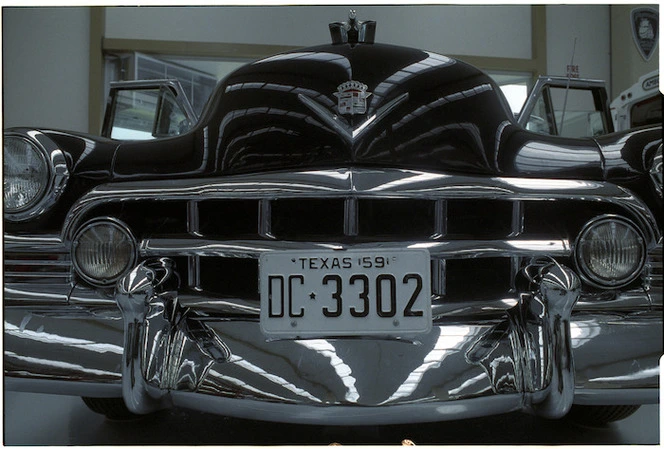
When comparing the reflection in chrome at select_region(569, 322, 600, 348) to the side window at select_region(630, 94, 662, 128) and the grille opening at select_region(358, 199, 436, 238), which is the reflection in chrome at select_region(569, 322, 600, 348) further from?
the side window at select_region(630, 94, 662, 128)

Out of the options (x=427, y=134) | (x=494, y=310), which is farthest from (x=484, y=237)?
(x=427, y=134)

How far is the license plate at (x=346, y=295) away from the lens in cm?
117

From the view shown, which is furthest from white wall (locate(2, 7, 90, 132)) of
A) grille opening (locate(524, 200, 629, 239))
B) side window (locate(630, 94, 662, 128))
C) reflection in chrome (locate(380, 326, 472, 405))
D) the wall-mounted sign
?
side window (locate(630, 94, 662, 128))

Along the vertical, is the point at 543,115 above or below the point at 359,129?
above

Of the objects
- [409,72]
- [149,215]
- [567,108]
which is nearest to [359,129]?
[409,72]

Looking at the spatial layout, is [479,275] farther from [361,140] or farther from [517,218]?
[361,140]

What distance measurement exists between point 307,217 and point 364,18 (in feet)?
2.14

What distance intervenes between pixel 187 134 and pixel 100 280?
1.39 ft

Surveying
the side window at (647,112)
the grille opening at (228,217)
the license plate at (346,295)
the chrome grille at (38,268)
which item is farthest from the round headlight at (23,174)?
the side window at (647,112)

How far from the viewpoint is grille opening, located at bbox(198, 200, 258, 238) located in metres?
1.43

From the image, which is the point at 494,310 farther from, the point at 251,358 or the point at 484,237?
the point at 251,358

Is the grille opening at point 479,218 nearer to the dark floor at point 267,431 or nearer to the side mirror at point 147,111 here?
the dark floor at point 267,431

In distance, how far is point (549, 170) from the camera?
54.3 inches

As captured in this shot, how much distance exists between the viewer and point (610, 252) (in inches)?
52.9
